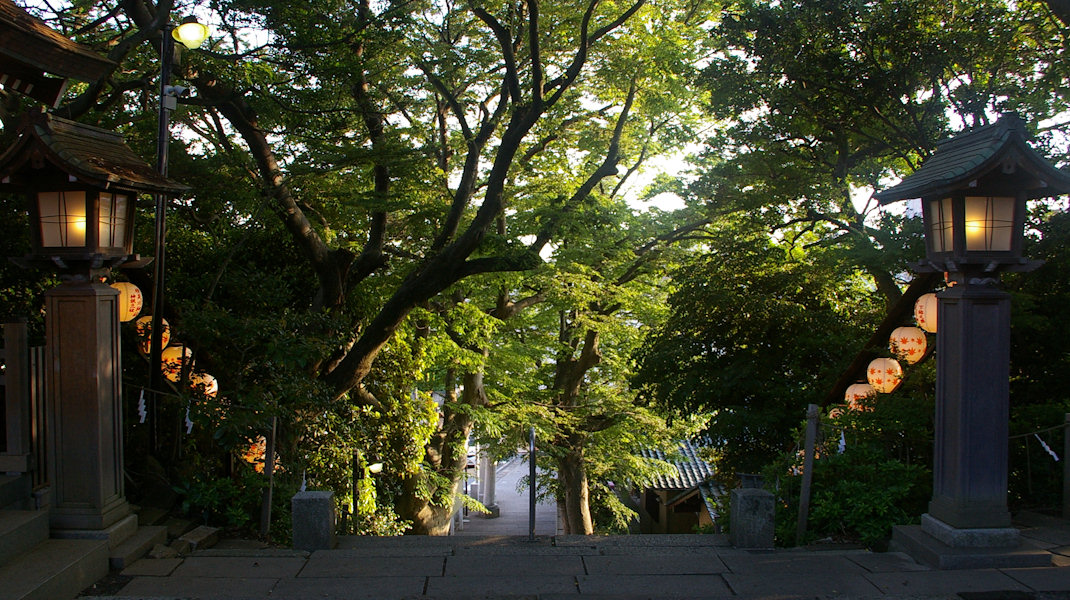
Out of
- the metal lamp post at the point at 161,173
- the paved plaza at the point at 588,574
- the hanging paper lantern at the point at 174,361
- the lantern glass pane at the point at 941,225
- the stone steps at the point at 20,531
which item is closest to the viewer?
the stone steps at the point at 20,531

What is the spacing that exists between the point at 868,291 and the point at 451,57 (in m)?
8.98

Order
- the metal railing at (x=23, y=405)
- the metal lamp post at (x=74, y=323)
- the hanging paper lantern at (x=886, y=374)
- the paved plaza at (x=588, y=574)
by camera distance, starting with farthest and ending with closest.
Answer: the hanging paper lantern at (x=886, y=374) → the metal lamp post at (x=74, y=323) → the metal railing at (x=23, y=405) → the paved plaza at (x=588, y=574)

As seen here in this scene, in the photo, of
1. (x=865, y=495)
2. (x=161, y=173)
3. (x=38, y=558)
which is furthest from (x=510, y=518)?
(x=38, y=558)

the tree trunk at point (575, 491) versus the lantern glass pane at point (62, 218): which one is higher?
the lantern glass pane at point (62, 218)

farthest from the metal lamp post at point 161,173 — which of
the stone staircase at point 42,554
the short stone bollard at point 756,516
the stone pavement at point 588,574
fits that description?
the short stone bollard at point 756,516

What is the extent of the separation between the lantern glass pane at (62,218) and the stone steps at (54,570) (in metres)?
2.51

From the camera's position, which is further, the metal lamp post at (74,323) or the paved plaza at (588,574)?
the metal lamp post at (74,323)

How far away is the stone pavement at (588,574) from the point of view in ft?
18.5

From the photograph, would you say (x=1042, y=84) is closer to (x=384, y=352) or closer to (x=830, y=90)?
(x=830, y=90)

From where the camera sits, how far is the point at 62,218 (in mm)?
A: 6160

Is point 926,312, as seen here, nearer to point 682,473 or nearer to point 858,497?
point 858,497

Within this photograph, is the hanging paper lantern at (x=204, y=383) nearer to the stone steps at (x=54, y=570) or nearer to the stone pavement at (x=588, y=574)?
the stone pavement at (x=588, y=574)

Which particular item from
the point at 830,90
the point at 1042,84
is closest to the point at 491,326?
the point at 830,90

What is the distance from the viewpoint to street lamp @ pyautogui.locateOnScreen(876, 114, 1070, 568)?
5980mm
